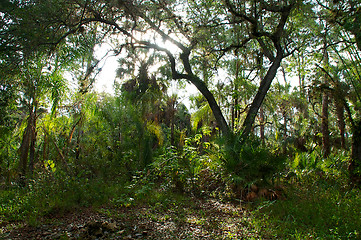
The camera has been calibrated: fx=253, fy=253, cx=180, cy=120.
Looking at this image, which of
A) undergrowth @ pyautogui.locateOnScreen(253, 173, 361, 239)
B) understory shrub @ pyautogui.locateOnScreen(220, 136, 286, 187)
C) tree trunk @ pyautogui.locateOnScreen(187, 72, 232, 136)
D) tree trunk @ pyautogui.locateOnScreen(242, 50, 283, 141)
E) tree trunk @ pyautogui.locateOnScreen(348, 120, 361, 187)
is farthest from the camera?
tree trunk @ pyautogui.locateOnScreen(187, 72, 232, 136)

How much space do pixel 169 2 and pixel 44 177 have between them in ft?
20.3

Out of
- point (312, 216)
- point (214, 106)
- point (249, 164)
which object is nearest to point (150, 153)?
point (214, 106)

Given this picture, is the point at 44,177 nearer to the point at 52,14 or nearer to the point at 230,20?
the point at 52,14

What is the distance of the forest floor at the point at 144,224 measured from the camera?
401 cm

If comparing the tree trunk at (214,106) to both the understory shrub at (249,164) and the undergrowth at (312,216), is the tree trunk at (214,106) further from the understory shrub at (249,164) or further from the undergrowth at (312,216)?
the undergrowth at (312,216)

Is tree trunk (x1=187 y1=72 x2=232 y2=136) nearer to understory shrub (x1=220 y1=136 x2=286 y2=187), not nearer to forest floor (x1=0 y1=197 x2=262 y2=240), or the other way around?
understory shrub (x1=220 y1=136 x2=286 y2=187)

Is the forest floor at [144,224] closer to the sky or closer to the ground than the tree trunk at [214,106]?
closer to the ground

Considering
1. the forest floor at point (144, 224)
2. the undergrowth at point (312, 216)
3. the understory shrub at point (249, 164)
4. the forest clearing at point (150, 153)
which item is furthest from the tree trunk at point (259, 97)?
the forest floor at point (144, 224)

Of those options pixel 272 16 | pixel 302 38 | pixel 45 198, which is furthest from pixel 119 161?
pixel 302 38

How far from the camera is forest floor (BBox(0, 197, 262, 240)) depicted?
401 cm

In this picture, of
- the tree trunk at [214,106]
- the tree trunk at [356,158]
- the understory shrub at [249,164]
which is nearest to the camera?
the understory shrub at [249,164]

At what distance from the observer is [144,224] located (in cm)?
455

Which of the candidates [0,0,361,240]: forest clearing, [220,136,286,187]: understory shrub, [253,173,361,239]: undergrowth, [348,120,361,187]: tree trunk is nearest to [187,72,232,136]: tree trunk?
[0,0,361,240]: forest clearing

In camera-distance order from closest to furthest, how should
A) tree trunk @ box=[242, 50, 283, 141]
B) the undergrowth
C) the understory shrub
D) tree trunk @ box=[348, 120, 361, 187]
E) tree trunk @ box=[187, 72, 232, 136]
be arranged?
the undergrowth, the understory shrub, tree trunk @ box=[348, 120, 361, 187], tree trunk @ box=[242, 50, 283, 141], tree trunk @ box=[187, 72, 232, 136]
